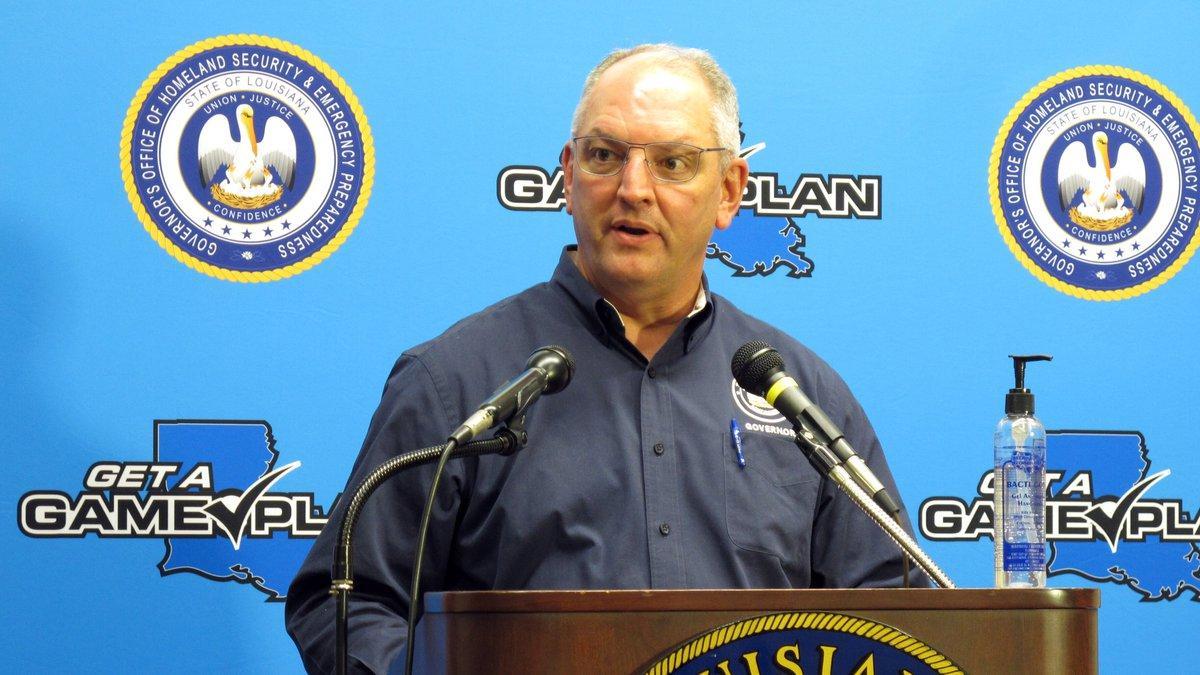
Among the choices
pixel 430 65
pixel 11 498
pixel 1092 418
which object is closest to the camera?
pixel 11 498

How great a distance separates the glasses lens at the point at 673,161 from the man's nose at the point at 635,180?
0.01 meters

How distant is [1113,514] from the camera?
2662 millimetres

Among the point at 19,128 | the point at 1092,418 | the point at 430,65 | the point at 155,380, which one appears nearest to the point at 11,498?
the point at 155,380

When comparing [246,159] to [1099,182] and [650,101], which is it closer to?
[650,101]

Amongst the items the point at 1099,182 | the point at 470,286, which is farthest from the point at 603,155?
the point at 1099,182

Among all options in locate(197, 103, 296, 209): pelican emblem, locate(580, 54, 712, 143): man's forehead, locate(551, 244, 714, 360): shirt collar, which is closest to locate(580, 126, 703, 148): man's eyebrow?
locate(580, 54, 712, 143): man's forehead

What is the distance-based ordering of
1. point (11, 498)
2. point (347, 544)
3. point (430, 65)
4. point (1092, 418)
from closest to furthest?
point (347, 544) < point (11, 498) < point (430, 65) < point (1092, 418)

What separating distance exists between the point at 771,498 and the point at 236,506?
973mm

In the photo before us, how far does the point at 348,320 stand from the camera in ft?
7.97

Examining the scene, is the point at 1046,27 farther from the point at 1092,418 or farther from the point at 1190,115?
the point at 1092,418

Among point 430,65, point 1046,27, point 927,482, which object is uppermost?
point 1046,27

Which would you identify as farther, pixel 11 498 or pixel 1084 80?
pixel 1084 80

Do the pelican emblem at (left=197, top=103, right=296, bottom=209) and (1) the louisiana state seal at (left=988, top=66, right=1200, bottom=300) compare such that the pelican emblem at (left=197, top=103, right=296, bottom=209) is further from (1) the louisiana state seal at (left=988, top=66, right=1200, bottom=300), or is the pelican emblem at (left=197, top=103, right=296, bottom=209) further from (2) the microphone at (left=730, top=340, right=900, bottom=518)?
(1) the louisiana state seal at (left=988, top=66, right=1200, bottom=300)

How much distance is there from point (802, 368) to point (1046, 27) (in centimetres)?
110
